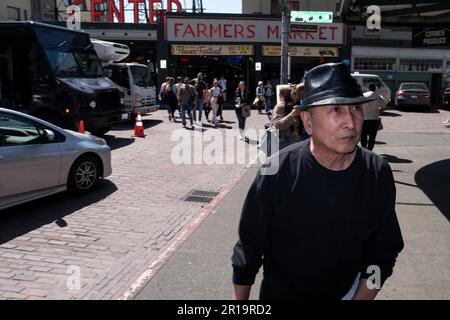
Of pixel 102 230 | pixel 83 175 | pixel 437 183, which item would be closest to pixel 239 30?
pixel 437 183

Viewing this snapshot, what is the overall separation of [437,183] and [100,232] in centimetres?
610

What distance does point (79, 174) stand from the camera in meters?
7.57

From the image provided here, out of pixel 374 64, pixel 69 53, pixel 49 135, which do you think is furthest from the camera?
pixel 374 64

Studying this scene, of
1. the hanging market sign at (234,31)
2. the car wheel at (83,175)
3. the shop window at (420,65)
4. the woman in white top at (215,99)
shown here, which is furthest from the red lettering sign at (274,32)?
the car wheel at (83,175)

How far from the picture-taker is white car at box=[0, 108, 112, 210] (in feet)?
20.5

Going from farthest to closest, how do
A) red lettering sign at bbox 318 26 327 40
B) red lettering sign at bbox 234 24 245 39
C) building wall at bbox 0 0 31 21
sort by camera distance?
building wall at bbox 0 0 31 21, red lettering sign at bbox 318 26 327 40, red lettering sign at bbox 234 24 245 39

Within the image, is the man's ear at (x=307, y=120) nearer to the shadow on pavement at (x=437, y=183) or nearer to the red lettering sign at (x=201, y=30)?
the shadow on pavement at (x=437, y=183)

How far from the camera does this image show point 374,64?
1278 inches

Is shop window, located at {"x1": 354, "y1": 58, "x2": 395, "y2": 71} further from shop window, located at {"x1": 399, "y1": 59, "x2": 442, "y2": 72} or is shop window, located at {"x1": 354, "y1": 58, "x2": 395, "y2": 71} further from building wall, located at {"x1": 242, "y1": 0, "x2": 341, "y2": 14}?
building wall, located at {"x1": 242, "y1": 0, "x2": 341, "y2": 14}

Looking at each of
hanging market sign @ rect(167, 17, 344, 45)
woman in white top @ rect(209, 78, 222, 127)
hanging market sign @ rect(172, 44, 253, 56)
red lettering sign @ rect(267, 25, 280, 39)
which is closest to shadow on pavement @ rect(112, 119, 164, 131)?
woman in white top @ rect(209, 78, 222, 127)

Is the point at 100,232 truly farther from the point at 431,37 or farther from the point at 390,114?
the point at 390,114

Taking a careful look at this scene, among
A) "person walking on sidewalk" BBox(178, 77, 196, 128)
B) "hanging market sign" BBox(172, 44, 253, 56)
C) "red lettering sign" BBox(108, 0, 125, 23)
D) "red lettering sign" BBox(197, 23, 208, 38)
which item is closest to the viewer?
"person walking on sidewalk" BBox(178, 77, 196, 128)

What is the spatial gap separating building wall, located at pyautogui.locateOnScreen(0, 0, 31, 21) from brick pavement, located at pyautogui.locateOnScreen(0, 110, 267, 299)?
31164 millimetres

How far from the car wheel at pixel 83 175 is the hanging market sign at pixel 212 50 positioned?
22.5 meters
